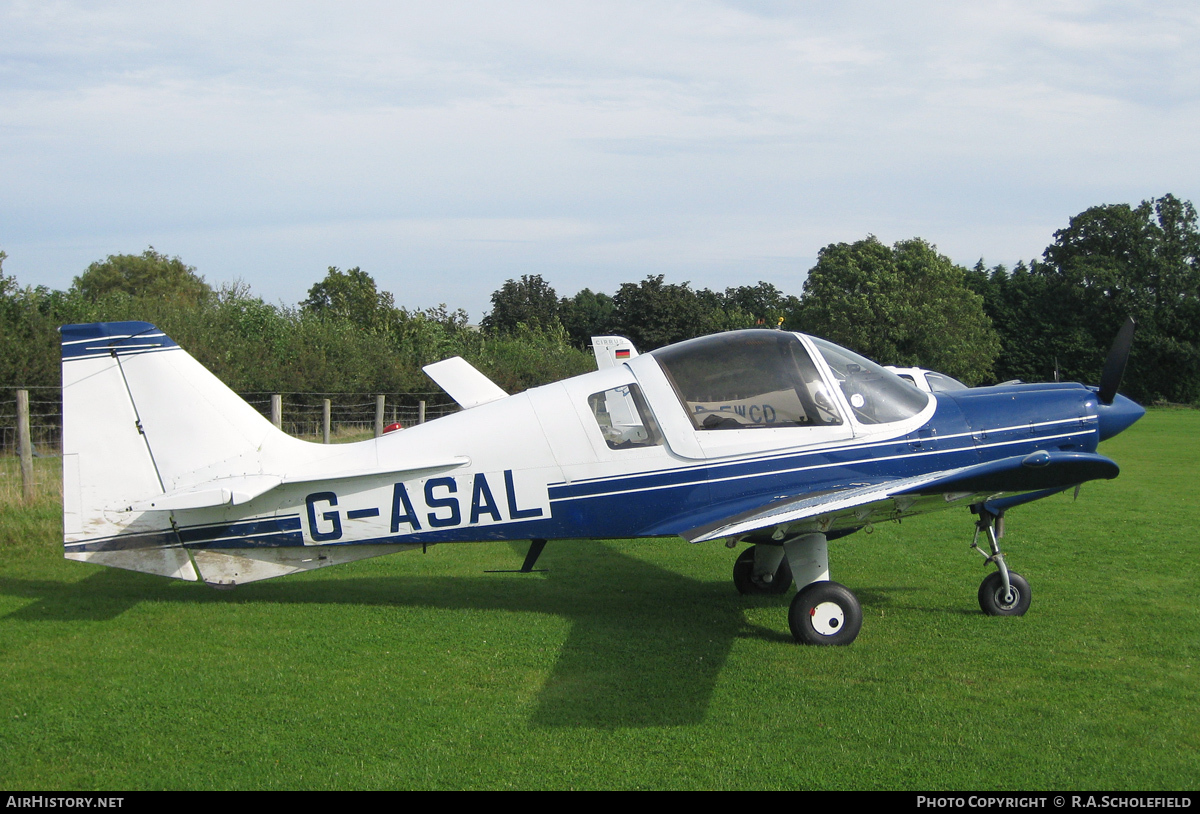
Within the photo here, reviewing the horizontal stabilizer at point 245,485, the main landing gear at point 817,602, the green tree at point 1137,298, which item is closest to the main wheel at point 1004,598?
the main landing gear at point 817,602

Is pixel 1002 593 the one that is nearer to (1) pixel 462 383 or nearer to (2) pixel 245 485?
(1) pixel 462 383

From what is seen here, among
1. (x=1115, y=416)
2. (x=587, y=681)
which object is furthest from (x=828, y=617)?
(x=1115, y=416)

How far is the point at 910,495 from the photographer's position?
5.67m

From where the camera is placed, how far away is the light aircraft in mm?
6473

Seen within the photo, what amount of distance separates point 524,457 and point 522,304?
77128 millimetres

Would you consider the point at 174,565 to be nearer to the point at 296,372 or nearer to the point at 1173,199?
the point at 296,372

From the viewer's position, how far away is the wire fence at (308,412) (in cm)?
1822

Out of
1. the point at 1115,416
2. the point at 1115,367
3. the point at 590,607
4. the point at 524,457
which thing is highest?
the point at 1115,367

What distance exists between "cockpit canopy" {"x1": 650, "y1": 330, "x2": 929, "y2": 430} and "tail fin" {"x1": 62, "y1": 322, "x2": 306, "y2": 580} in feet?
10.5

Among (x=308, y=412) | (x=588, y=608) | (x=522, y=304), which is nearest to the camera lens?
(x=588, y=608)

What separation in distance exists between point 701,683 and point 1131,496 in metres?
12.5

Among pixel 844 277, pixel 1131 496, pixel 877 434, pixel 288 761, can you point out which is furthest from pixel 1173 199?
pixel 288 761

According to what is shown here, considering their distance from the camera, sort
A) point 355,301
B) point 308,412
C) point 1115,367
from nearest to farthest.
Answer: point 1115,367, point 308,412, point 355,301

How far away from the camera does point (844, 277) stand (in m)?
61.9
